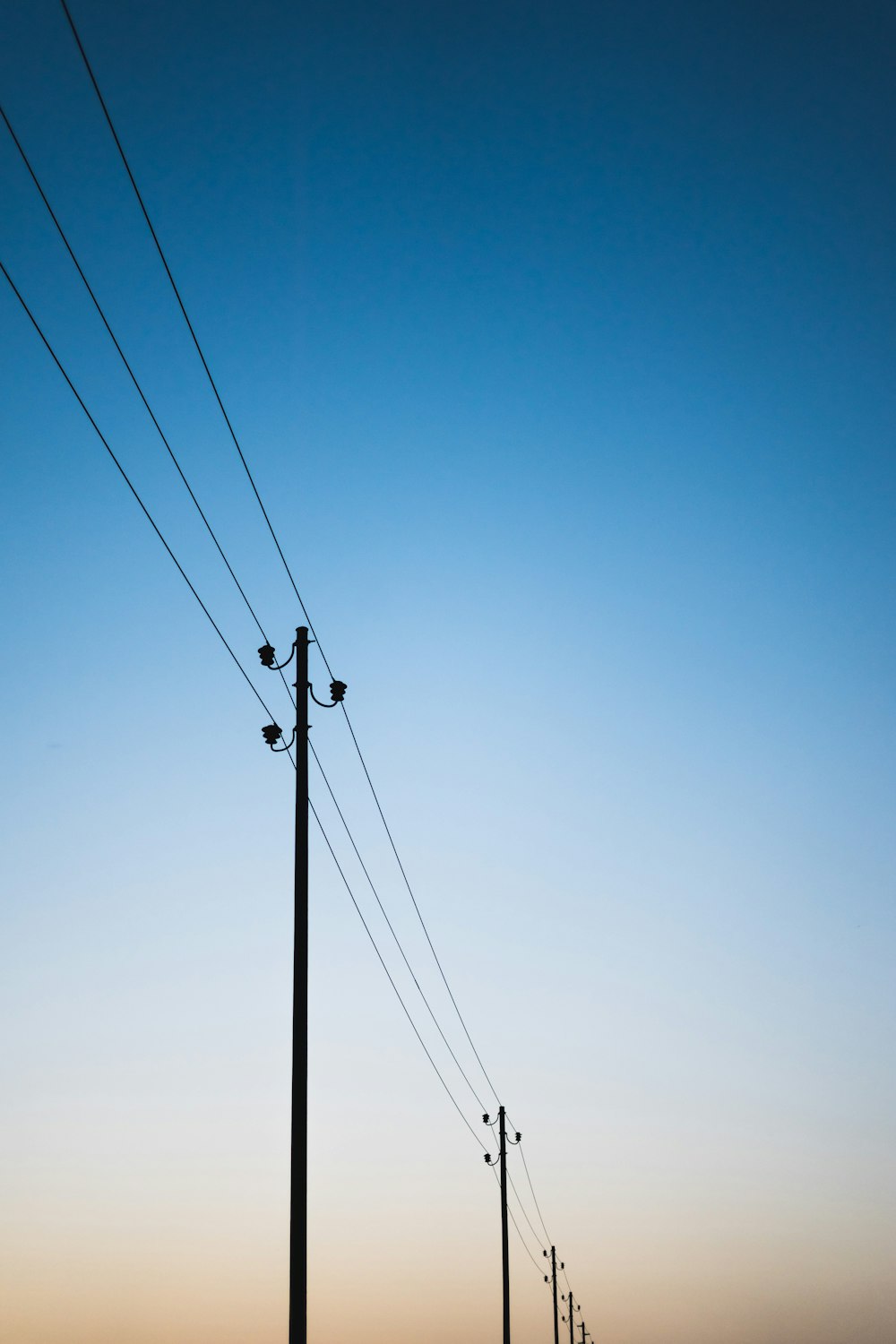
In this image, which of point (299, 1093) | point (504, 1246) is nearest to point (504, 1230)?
point (504, 1246)

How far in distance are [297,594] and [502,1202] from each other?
3101cm

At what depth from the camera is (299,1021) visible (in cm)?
1397

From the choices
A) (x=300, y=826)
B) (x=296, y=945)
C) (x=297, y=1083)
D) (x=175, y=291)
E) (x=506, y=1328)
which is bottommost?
(x=506, y=1328)

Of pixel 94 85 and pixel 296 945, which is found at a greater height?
pixel 94 85

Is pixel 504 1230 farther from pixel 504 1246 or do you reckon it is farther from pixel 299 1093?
pixel 299 1093

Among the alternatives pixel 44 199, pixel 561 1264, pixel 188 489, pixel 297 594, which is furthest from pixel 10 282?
pixel 561 1264

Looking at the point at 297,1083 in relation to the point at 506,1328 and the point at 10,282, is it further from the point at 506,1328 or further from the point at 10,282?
the point at 506,1328

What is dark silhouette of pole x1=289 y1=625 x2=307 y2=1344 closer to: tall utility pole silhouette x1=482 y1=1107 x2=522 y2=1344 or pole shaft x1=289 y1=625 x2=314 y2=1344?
pole shaft x1=289 y1=625 x2=314 y2=1344

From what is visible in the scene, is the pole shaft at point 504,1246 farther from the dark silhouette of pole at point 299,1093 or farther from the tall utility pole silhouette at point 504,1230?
the dark silhouette of pole at point 299,1093

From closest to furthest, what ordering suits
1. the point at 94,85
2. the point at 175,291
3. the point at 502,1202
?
1. the point at 94,85
2. the point at 175,291
3. the point at 502,1202

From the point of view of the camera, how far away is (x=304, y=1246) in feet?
42.8

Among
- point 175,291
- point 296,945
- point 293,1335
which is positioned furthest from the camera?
point 296,945

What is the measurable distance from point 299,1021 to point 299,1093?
846mm

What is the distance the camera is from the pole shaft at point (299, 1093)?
12789mm
